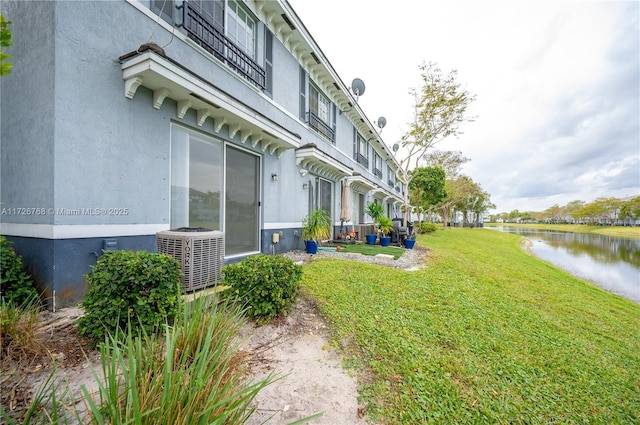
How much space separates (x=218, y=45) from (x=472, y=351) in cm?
681

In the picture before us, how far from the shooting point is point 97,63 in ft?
10.8

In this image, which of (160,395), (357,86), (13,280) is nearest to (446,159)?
(357,86)

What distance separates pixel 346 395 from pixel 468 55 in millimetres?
15083

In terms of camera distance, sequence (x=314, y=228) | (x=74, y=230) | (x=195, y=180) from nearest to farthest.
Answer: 1. (x=74, y=230)
2. (x=195, y=180)
3. (x=314, y=228)

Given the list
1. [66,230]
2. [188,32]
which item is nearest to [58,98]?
[66,230]

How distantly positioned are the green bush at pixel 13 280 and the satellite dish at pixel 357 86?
544 inches

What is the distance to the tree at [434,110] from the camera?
12.2 meters

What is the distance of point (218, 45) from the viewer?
505cm

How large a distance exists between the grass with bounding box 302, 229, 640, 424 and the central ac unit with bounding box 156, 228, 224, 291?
1538 mm

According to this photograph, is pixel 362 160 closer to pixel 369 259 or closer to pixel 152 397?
pixel 369 259

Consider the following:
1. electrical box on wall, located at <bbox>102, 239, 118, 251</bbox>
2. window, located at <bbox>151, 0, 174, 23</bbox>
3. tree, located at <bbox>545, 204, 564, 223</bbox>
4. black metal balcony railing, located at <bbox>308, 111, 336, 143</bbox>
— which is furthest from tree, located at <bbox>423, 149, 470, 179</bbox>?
tree, located at <bbox>545, 204, 564, 223</bbox>

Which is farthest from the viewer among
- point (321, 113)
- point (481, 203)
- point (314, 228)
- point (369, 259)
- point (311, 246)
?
point (481, 203)

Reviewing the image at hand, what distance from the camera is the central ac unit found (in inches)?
128

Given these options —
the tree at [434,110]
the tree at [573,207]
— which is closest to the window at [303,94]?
the tree at [434,110]
